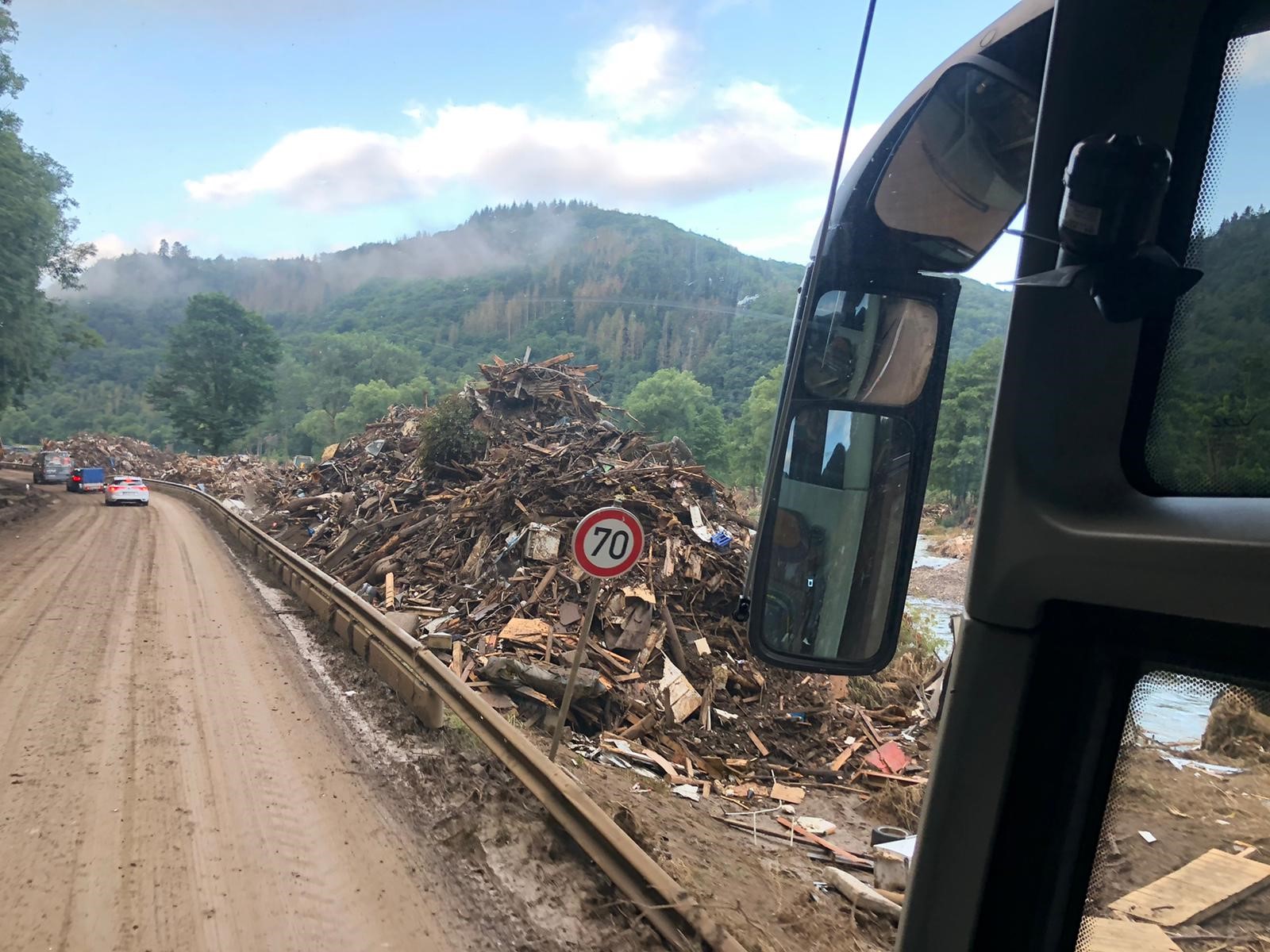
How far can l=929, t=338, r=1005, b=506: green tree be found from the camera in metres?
1.69

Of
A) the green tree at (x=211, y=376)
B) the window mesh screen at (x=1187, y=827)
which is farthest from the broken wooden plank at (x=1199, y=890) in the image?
the green tree at (x=211, y=376)

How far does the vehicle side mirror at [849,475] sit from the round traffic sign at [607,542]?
17.4ft

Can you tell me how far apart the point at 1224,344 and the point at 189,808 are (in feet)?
23.5

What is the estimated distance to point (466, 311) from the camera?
210ft

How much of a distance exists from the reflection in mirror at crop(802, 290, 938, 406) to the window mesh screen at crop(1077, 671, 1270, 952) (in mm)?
1350

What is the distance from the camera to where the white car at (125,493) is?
1430 inches

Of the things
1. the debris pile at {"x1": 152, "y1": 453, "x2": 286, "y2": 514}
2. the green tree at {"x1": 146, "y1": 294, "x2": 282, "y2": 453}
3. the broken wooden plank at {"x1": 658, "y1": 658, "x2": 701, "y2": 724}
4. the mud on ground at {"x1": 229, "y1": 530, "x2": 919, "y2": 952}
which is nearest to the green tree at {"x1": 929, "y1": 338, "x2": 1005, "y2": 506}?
the mud on ground at {"x1": 229, "y1": 530, "x2": 919, "y2": 952}

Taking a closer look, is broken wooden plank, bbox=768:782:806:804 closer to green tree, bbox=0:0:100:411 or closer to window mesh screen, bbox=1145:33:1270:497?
window mesh screen, bbox=1145:33:1270:497

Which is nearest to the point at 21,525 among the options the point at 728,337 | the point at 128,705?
the point at 128,705

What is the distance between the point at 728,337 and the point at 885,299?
10.9 meters

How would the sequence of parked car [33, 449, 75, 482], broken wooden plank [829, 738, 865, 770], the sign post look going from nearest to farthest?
the sign post, broken wooden plank [829, 738, 865, 770], parked car [33, 449, 75, 482]

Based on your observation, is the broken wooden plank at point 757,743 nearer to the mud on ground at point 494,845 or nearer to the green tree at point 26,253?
the mud on ground at point 494,845

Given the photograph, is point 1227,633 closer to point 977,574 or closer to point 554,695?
point 977,574

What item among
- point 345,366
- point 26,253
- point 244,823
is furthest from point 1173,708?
point 345,366
